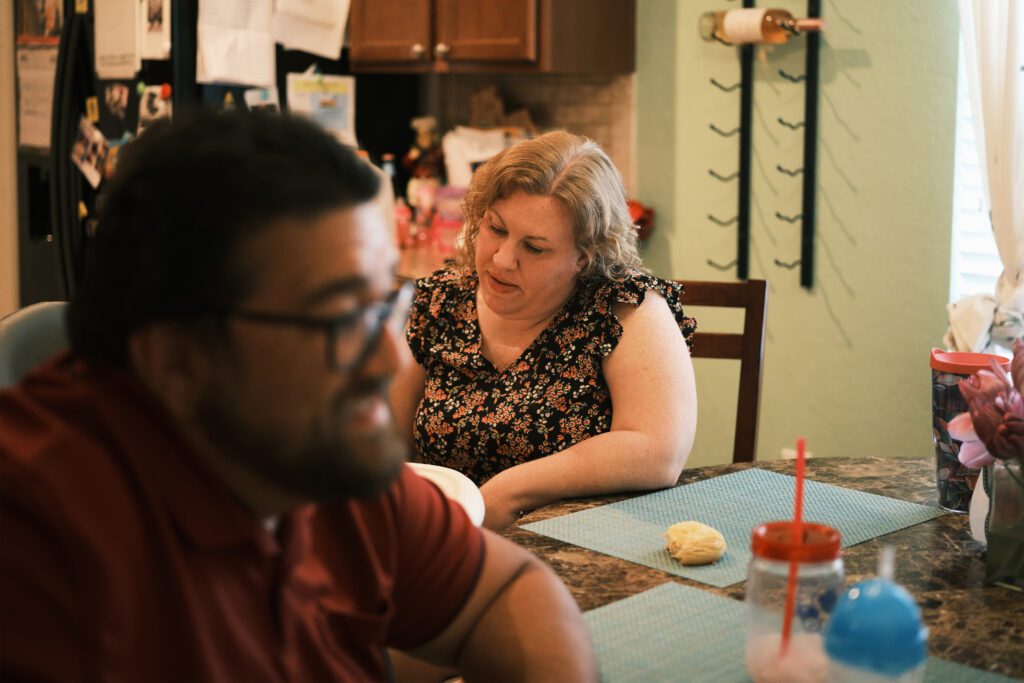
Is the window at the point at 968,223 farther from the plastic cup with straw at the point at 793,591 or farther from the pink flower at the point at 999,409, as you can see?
the plastic cup with straw at the point at 793,591

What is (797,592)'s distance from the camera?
110cm

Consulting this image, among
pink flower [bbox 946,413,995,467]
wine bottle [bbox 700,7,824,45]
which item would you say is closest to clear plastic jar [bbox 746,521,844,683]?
pink flower [bbox 946,413,995,467]

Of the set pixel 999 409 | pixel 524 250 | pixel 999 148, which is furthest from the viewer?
pixel 999 148

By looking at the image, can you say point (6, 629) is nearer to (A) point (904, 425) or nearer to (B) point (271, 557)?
(B) point (271, 557)

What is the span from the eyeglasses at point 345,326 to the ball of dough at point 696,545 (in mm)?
681

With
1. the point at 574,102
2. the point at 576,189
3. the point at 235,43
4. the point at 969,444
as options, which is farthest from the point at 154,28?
the point at 969,444

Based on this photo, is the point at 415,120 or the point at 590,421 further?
the point at 415,120

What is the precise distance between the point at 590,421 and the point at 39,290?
108 inches

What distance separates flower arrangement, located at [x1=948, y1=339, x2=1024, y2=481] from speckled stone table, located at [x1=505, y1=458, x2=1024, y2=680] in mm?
146

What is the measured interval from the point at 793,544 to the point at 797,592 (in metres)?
0.06

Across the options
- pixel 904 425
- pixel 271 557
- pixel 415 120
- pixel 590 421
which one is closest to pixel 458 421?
pixel 590 421

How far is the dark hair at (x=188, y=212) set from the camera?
0.88m

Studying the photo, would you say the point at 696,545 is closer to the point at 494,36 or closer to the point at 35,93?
the point at 494,36

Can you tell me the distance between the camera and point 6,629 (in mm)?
776
